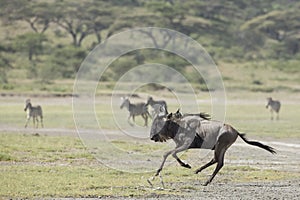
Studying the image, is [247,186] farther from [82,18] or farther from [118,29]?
[82,18]

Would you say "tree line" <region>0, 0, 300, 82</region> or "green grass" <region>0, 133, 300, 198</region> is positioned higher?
"tree line" <region>0, 0, 300, 82</region>

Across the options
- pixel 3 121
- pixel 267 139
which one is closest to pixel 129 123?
pixel 3 121

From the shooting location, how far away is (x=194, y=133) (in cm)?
1562

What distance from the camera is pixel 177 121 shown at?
15648 mm

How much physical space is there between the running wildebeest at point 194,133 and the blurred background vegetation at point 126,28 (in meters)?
40.5

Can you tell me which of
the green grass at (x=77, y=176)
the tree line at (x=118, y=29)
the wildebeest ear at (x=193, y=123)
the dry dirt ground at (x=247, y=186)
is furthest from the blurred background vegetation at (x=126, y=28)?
the wildebeest ear at (x=193, y=123)

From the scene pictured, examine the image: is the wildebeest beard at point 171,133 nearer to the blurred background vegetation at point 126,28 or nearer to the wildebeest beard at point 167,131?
the wildebeest beard at point 167,131

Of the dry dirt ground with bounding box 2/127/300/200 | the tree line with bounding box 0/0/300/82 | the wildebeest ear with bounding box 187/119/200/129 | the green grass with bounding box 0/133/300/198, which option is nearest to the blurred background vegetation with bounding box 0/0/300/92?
the tree line with bounding box 0/0/300/82

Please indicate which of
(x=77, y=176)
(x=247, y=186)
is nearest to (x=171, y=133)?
(x=247, y=186)

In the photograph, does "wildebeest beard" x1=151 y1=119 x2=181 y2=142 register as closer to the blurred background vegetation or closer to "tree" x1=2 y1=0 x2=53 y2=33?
the blurred background vegetation

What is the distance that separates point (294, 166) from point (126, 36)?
186 feet

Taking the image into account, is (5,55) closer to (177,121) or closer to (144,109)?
(144,109)

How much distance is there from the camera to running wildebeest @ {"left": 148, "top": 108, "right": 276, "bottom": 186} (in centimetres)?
1546

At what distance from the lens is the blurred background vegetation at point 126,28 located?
60.7 m
